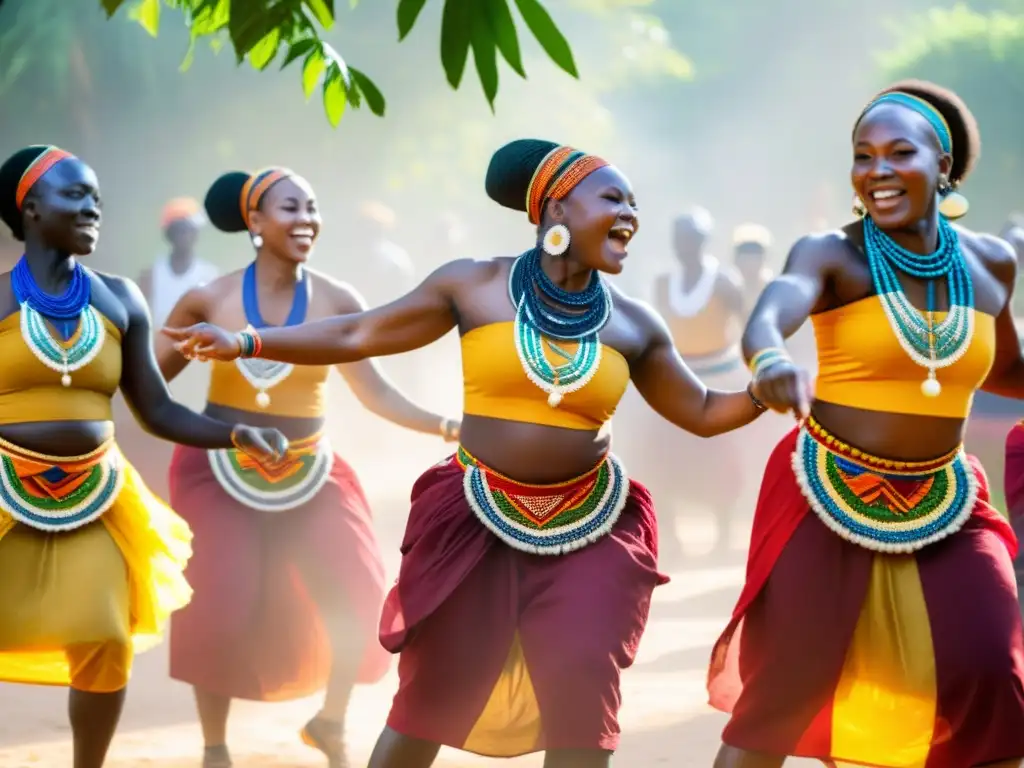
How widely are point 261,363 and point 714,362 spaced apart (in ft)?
20.3

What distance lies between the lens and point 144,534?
524 cm

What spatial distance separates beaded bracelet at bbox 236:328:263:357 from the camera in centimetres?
446

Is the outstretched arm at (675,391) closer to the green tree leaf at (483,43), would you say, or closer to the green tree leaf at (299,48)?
the green tree leaf at (299,48)

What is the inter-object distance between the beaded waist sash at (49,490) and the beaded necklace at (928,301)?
247cm

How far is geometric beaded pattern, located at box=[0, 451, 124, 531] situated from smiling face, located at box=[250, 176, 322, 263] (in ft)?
5.25

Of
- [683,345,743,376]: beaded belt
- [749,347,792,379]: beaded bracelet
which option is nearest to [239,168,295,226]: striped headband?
[749,347,792,379]: beaded bracelet

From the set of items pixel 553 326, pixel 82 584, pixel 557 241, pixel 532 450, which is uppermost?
pixel 557 241

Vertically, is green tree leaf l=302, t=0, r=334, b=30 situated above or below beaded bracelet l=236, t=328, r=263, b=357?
above

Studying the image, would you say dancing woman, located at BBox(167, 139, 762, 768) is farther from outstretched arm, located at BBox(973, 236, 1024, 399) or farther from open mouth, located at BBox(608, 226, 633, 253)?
outstretched arm, located at BBox(973, 236, 1024, 399)

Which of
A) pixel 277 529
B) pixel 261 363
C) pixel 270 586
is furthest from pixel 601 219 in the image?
pixel 270 586

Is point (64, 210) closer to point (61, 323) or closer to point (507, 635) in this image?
point (61, 323)

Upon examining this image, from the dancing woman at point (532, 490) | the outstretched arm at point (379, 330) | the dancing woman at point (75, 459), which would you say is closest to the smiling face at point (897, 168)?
the dancing woman at point (532, 490)

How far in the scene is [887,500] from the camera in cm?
441

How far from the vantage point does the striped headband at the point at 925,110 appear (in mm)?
4488
